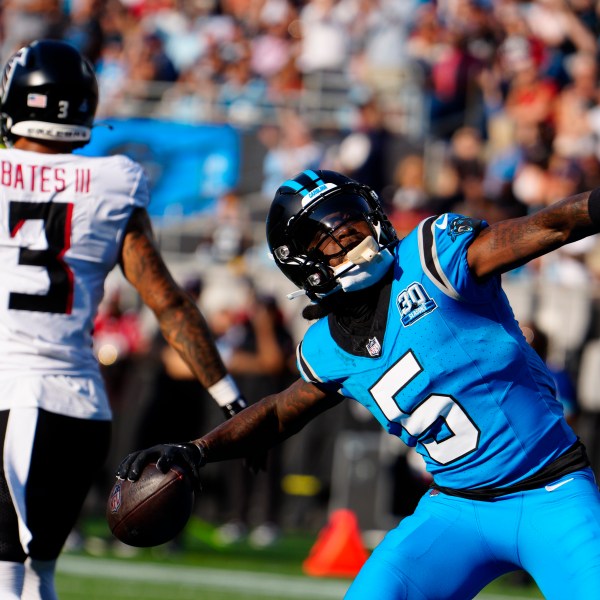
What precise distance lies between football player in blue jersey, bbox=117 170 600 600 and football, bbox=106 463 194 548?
0.04 meters

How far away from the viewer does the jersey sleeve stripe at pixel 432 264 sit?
3.47 metres

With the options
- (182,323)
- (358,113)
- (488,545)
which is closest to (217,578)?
(182,323)

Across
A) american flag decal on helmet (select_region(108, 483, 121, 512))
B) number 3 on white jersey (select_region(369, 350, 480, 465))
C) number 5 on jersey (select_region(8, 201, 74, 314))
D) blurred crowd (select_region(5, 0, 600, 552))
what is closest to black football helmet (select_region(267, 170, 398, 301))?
number 3 on white jersey (select_region(369, 350, 480, 465))

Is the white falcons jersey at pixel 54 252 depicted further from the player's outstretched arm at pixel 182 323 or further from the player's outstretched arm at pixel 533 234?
the player's outstretched arm at pixel 533 234

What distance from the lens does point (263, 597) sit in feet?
23.2

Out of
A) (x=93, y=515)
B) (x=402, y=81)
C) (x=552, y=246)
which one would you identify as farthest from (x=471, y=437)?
(x=402, y=81)

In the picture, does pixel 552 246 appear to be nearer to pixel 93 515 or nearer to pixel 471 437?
pixel 471 437

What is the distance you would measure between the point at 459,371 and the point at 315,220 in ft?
1.96

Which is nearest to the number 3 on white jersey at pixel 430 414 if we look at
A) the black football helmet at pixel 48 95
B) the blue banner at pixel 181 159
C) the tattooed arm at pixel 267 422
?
the tattooed arm at pixel 267 422

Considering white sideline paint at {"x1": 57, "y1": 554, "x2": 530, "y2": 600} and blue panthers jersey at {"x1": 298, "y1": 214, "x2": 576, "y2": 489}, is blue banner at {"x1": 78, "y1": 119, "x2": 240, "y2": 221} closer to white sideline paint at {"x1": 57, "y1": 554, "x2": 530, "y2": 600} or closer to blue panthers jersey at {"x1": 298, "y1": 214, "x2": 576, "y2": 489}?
white sideline paint at {"x1": 57, "y1": 554, "x2": 530, "y2": 600}

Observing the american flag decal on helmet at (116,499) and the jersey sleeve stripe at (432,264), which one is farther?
the american flag decal on helmet at (116,499)

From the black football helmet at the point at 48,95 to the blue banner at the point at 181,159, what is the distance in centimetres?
758

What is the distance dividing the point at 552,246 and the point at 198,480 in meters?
1.23

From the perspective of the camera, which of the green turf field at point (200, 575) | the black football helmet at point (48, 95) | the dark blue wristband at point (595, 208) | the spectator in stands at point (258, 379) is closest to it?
the dark blue wristband at point (595, 208)
